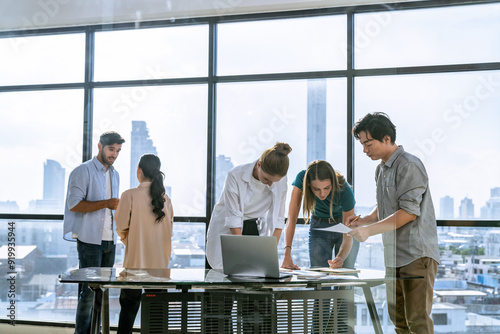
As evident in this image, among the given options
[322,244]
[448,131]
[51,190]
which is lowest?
[322,244]

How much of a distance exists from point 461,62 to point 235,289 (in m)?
2.53

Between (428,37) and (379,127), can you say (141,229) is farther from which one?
(428,37)

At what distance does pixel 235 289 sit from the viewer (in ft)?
6.78

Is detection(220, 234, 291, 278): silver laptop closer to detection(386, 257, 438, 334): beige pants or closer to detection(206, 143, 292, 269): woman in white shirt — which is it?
detection(206, 143, 292, 269): woman in white shirt

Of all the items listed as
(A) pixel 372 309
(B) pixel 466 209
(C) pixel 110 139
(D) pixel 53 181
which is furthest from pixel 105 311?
(B) pixel 466 209

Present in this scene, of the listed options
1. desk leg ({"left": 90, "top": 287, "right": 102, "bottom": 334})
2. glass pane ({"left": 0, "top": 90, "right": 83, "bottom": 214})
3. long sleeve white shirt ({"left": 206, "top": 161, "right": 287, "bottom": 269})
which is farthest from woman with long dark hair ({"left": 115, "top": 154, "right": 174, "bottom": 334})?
glass pane ({"left": 0, "top": 90, "right": 83, "bottom": 214})

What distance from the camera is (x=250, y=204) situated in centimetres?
272

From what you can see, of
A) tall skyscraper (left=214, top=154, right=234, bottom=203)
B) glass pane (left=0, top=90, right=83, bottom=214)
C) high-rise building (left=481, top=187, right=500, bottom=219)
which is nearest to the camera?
high-rise building (left=481, top=187, right=500, bottom=219)

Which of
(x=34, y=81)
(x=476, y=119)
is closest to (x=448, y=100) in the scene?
(x=476, y=119)

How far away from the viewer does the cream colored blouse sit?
269 centimetres

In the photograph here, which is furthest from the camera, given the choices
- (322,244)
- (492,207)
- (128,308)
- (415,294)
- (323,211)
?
(492,207)

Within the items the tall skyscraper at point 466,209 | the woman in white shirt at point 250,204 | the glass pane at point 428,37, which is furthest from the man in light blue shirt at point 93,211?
the tall skyscraper at point 466,209

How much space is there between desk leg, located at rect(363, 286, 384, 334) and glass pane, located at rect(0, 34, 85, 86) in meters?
2.78

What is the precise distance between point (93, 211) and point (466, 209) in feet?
8.10
